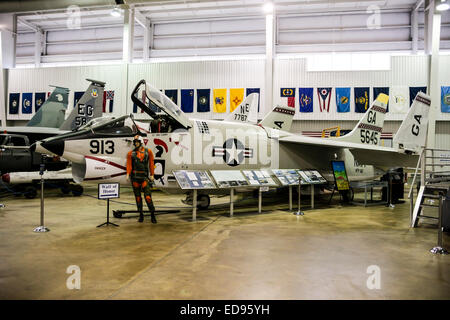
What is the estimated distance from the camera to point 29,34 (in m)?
24.6

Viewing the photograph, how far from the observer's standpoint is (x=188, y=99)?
64.4 feet

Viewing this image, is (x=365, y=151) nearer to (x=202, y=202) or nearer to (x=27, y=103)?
(x=202, y=202)

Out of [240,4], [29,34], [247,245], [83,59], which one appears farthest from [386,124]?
[29,34]

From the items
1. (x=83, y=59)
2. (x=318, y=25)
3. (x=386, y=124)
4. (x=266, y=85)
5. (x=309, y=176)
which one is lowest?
(x=309, y=176)

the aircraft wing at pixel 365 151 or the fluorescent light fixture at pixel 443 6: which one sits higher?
the fluorescent light fixture at pixel 443 6

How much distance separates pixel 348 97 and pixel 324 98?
1295mm

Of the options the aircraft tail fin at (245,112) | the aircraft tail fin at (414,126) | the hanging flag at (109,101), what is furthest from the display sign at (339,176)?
the hanging flag at (109,101)

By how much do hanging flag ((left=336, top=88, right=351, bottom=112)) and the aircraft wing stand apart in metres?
7.41

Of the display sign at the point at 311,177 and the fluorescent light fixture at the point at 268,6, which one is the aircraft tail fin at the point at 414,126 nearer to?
the display sign at the point at 311,177

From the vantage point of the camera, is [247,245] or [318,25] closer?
[247,245]

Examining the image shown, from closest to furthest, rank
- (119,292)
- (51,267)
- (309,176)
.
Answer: (119,292) → (51,267) → (309,176)

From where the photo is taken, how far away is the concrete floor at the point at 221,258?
3.38m
